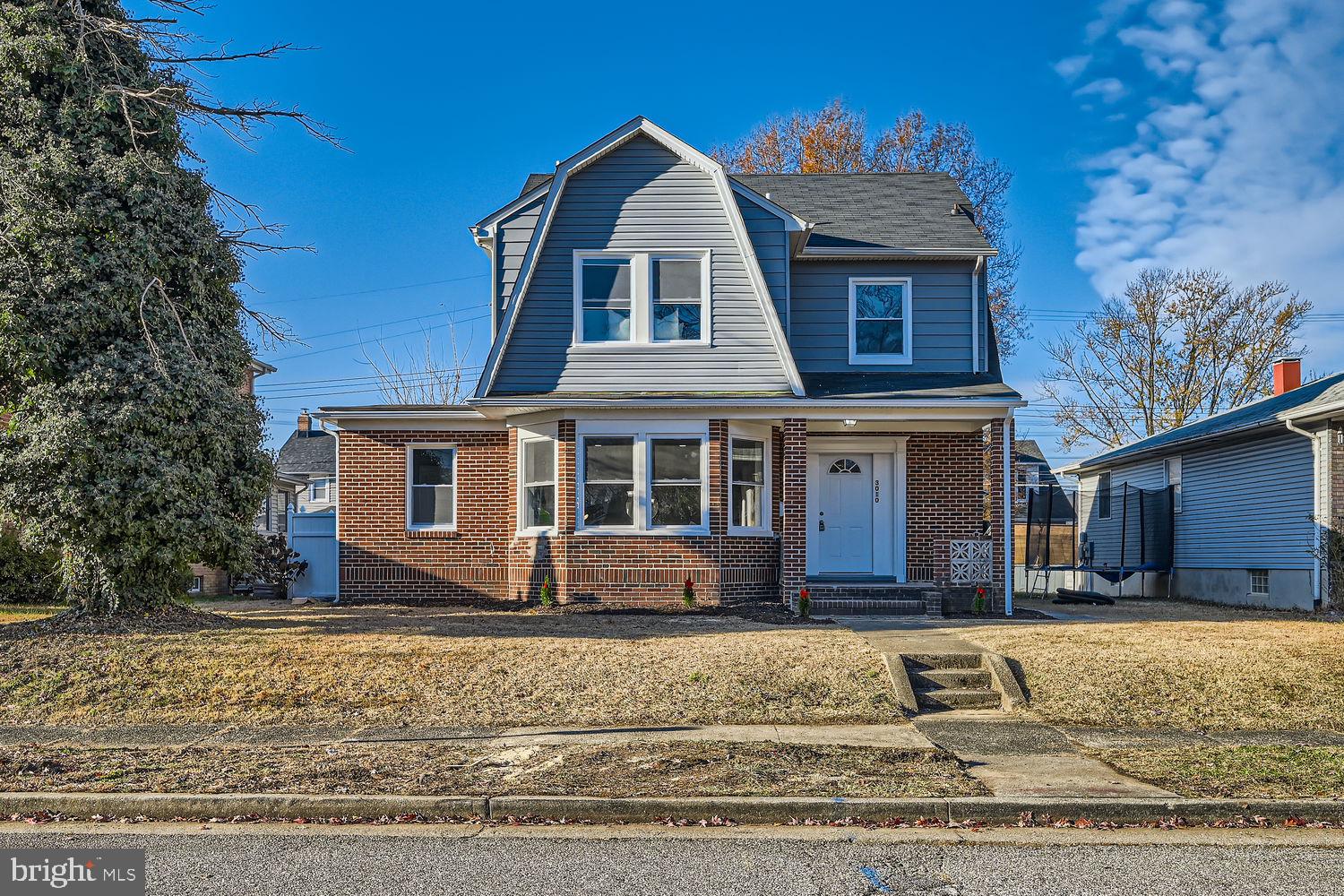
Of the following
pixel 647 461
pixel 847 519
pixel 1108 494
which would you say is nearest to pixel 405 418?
pixel 647 461

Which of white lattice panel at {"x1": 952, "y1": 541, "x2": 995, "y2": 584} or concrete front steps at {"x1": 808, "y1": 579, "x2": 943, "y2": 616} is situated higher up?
white lattice panel at {"x1": 952, "y1": 541, "x2": 995, "y2": 584}

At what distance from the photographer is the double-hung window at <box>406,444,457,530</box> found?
62.0 feet

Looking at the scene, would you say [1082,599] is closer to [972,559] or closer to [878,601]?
[972,559]

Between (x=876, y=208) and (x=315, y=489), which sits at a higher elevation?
(x=876, y=208)

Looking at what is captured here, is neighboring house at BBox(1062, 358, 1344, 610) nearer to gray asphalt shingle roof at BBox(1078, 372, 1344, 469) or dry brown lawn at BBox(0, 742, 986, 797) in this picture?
gray asphalt shingle roof at BBox(1078, 372, 1344, 469)

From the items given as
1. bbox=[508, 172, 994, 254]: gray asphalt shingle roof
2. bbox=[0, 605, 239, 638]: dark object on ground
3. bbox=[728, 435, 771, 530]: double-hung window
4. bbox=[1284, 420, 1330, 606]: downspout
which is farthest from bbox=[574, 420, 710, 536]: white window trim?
bbox=[1284, 420, 1330, 606]: downspout

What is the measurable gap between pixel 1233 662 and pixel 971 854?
635 centimetres

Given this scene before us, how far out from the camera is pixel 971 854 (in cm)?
640

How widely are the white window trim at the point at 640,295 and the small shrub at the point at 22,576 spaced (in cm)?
1033

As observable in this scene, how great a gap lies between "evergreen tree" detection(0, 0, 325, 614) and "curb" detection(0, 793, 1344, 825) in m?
6.20

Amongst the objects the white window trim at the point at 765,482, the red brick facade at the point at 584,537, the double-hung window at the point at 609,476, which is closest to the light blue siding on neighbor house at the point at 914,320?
the red brick facade at the point at 584,537

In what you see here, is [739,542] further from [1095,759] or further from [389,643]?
[1095,759]

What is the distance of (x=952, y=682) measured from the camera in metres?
11.0

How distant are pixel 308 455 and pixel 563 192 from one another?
104 feet
